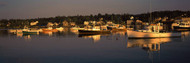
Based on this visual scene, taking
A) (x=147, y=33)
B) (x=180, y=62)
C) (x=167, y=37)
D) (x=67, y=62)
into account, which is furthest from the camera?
(x=167, y=37)

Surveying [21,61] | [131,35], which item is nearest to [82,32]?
[131,35]

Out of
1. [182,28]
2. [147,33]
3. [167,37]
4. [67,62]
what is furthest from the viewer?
[182,28]

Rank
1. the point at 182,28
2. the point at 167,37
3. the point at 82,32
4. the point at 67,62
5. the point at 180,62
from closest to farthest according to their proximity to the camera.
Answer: the point at 180,62 < the point at 67,62 < the point at 167,37 < the point at 82,32 < the point at 182,28

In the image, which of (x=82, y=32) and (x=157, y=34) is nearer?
(x=157, y=34)

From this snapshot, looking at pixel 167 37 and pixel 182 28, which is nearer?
pixel 167 37

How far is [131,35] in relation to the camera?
46000mm

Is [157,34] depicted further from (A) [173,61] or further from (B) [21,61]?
(B) [21,61]

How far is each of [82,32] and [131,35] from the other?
32738 mm

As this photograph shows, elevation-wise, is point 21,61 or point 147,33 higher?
point 147,33

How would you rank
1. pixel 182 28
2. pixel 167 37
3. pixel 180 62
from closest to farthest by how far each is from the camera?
pixel 180 62, pixel 167 37, pixel 182 28

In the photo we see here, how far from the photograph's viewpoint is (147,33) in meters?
44.8

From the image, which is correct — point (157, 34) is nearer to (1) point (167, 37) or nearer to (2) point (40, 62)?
(1) point (167, 37)

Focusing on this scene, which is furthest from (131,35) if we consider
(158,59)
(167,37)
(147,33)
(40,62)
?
(40,62)

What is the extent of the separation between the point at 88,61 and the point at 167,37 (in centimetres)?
3225
